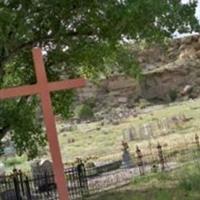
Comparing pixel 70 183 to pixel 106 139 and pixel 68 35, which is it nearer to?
pixel 68 35

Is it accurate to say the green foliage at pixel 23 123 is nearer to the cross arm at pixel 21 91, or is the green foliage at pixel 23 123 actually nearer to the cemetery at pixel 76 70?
the cemetery at pixel 76 70

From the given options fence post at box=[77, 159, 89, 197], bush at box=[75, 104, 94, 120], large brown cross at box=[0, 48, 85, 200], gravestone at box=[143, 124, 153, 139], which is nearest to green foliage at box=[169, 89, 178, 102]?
bush at box=[75, 104, 94, 120]

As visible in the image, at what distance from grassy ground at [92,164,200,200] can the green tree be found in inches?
128

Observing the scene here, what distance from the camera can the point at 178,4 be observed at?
15594 mm

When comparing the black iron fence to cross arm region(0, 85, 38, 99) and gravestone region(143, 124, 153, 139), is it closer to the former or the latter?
cross arm region(0, 85, 38, 99)

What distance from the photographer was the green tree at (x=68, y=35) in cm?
1488

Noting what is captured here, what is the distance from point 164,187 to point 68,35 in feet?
16.1

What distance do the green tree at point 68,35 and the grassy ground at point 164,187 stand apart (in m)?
3.26

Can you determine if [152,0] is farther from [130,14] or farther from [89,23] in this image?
[89,23]

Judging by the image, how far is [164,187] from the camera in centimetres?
1523

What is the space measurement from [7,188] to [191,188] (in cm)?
638

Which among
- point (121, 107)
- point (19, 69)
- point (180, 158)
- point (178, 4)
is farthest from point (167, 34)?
point (121, 107)

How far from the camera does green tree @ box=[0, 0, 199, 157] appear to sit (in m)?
14.9

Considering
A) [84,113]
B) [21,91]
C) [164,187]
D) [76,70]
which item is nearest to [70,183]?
[76,70]
